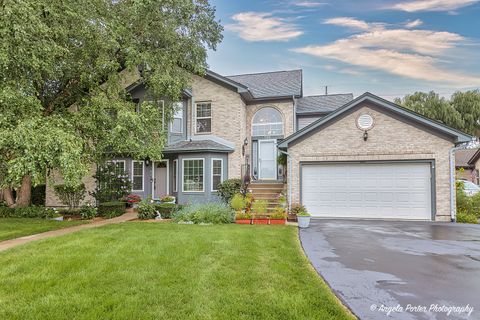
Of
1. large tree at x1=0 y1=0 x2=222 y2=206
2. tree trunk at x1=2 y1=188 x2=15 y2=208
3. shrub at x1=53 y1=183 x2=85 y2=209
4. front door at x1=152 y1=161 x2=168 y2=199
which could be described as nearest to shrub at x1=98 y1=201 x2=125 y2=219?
shrub at x1=53 y1=183 x2=85 y2=209

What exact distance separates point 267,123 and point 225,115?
9.60 ft

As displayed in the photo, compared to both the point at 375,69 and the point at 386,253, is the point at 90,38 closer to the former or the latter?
the point at 386,253

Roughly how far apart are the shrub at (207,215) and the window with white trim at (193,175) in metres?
3.02

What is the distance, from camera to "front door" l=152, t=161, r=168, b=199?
55.4 ft

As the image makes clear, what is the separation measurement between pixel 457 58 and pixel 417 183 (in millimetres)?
7424

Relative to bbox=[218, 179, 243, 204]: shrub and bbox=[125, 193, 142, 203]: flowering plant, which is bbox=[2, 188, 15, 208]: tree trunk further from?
bbox=[218, 179, 243, 204]: shrub

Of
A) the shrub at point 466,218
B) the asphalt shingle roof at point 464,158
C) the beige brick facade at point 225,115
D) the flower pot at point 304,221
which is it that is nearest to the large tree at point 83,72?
the beige brick facade at point 225,115

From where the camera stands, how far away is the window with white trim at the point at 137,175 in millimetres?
16875

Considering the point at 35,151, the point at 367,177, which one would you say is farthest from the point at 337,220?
the point at 35,151

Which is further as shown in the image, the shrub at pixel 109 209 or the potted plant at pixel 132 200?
the potted plant at pixel 132 200

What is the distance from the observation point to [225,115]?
16453 mm

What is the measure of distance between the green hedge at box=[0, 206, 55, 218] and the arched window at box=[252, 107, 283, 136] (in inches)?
460

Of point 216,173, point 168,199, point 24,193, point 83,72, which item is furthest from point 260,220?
point 24,193

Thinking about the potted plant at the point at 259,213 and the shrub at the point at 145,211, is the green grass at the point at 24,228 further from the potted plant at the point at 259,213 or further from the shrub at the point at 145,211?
the potted plant at the point at 259,213
